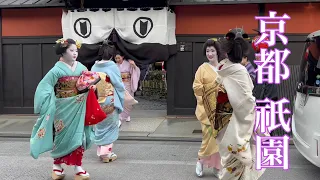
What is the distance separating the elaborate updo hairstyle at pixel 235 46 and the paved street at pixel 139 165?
230 centimetres

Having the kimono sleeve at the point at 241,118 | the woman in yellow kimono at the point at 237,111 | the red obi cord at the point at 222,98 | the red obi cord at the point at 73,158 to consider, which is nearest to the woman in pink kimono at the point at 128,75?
the red obi cord at the point at 73,158

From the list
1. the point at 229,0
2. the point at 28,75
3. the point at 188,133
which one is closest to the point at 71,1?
the point at 28,75

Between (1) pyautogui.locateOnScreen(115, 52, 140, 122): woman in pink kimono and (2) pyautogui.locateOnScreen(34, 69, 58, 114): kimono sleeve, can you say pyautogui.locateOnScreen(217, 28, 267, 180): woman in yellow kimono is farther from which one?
(1) pyautogui.locateOnScreen(115, 52, 140, 122): woman in pink kimono

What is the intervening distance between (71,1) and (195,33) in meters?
3.25

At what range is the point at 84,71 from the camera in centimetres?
540

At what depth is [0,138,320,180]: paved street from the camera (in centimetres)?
565

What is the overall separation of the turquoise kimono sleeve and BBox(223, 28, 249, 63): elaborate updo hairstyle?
2404 millimetres

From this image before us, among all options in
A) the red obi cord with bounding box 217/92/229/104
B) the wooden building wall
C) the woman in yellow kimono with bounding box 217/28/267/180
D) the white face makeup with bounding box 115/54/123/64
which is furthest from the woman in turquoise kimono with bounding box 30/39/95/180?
the wooden building wall

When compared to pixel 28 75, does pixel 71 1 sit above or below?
above

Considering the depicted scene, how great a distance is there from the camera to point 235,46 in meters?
3.76

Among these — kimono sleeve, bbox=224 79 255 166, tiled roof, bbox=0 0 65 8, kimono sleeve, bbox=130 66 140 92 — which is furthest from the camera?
tiled roof, bbox=0 0 65 8

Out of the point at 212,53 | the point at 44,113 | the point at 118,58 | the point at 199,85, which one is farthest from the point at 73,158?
the point at 118,58

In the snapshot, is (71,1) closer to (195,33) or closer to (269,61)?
(195,33)

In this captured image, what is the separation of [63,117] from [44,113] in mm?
253
